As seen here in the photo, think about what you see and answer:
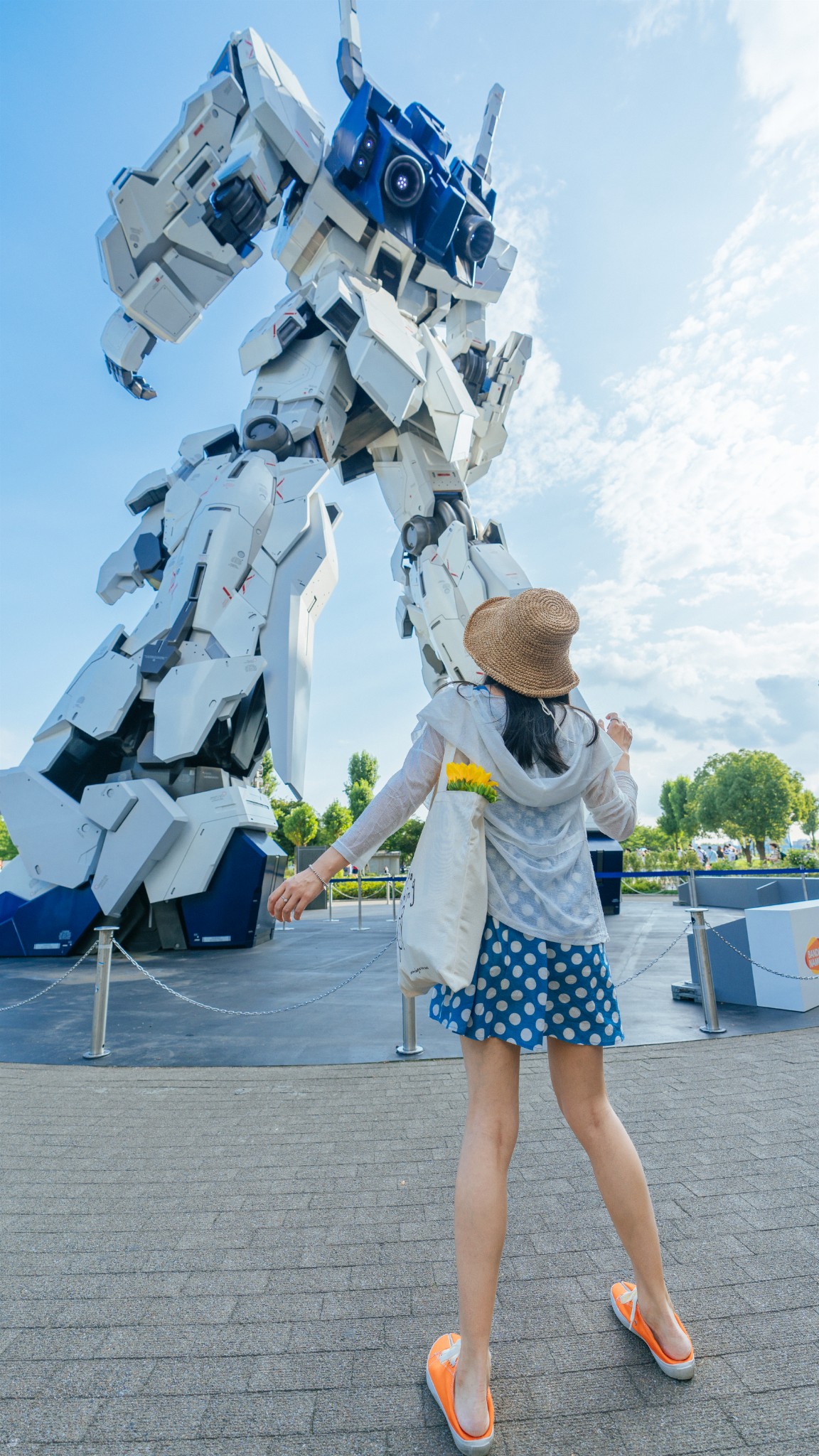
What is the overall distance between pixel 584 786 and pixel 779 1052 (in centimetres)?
320

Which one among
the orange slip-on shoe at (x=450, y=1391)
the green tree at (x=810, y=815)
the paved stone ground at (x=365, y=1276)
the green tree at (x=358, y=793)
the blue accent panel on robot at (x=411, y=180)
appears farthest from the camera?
the green tree at (x=810, y=815)

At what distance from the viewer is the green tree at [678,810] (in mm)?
51025

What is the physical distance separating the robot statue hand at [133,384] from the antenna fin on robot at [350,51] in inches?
196

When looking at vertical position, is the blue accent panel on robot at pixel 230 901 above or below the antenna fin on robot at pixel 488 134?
below

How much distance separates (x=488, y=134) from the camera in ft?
40.2

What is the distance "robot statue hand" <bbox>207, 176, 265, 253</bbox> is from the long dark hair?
1005 centimetres

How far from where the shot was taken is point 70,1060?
411cm

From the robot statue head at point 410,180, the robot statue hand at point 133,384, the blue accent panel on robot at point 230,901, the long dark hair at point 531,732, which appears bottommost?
the blue accent panel on robot at point 230,901

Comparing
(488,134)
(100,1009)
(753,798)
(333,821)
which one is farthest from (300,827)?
(100,1009)

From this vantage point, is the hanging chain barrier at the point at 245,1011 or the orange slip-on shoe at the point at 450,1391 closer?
the orange slip-on shoe at the point at 450,1391

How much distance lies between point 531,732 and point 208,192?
11.0 metres

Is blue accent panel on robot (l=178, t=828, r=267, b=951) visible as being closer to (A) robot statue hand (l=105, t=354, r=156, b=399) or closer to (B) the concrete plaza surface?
(B) the concrete plaza surface

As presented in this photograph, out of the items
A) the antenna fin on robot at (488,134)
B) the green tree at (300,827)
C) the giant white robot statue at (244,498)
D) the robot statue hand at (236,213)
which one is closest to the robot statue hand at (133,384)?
the giant white robot statue at (244,498)

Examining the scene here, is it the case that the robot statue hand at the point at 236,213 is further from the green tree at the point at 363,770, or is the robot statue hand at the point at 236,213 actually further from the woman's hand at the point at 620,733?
the green tree at the point at 363,770
